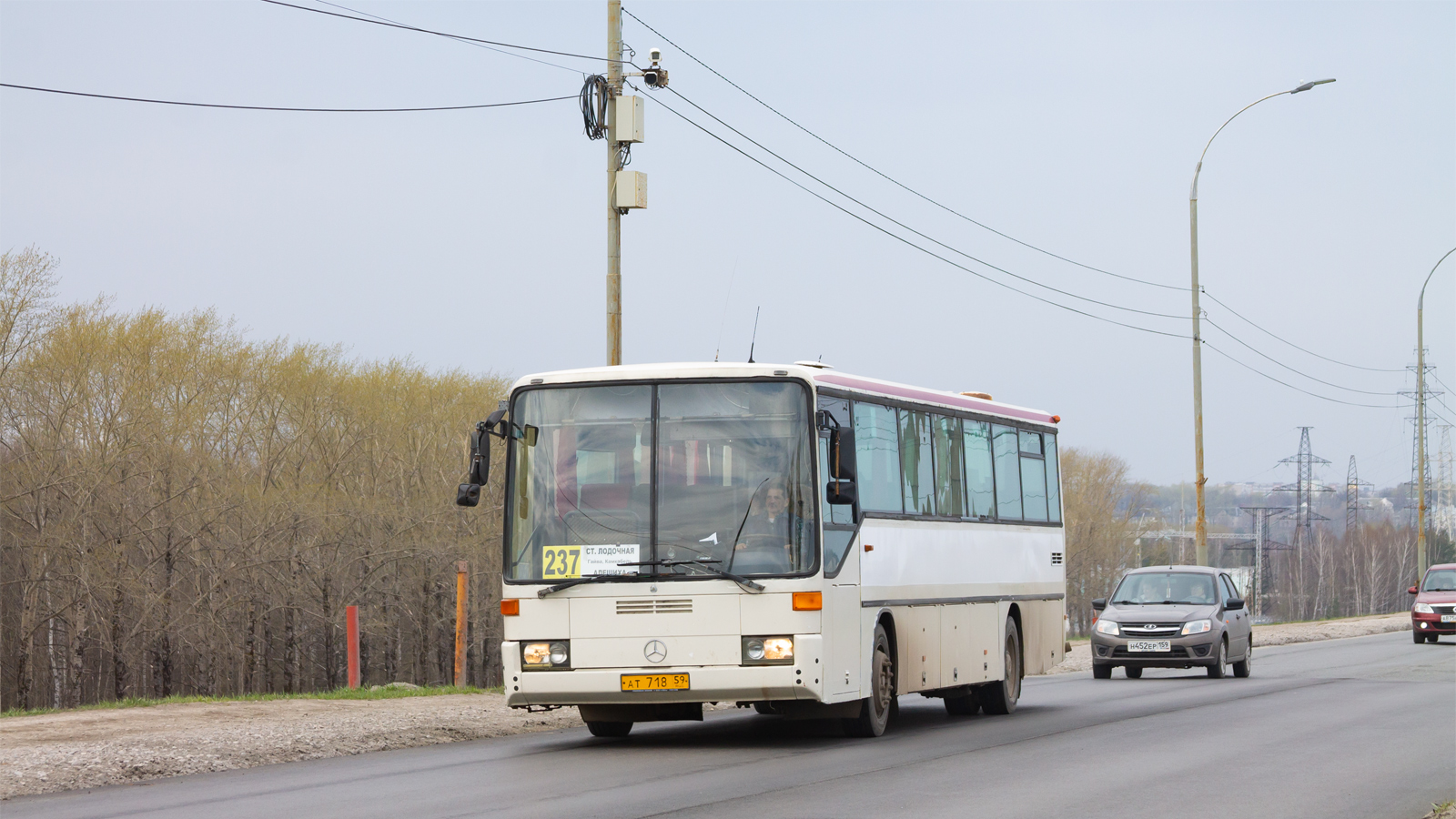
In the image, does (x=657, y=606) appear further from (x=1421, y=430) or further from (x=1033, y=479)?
(x=1421, y=430)

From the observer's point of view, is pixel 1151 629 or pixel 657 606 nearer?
pixel 657 606

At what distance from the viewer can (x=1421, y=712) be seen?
1827cm

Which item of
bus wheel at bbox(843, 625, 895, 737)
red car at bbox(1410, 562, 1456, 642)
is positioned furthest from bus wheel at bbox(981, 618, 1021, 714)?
red car at bbox(1410, 562, 1456, 642)

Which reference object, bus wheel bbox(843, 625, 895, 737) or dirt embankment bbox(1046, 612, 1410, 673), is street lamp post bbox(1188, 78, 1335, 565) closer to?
dirt embankment bbox(1046, 612, 1410, 673)

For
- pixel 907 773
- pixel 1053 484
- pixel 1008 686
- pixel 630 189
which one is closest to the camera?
pixel 907 773

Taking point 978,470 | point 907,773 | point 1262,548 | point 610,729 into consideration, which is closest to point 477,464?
point 610,729

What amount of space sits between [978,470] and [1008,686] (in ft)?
8.27

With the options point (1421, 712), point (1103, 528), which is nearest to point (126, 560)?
point (1421, 712)

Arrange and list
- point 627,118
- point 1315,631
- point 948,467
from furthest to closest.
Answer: point 1315,631 < point 627,118 < point 948,467

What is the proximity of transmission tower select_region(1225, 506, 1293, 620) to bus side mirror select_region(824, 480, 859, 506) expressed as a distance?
93.8 metres

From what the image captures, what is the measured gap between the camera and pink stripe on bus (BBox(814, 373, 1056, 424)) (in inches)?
596

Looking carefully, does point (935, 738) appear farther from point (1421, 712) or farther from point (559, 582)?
point (1421, 712)

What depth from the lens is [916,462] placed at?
16.9 m

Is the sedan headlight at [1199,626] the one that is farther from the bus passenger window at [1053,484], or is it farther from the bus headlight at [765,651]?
the bus headlight at [765,651]
